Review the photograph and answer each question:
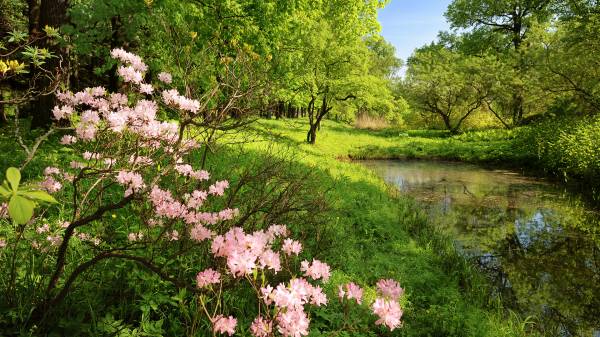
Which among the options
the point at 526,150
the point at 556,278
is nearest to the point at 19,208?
the point at 556,278

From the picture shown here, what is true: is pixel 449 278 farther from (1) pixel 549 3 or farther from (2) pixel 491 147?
(1) pixel 549 3

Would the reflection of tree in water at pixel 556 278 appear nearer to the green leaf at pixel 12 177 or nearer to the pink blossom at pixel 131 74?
the pink blossom at pixel 131 74

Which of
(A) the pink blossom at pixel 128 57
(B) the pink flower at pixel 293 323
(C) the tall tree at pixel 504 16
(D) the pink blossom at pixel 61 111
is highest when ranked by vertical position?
(C) the tall tree at pixel 504 16

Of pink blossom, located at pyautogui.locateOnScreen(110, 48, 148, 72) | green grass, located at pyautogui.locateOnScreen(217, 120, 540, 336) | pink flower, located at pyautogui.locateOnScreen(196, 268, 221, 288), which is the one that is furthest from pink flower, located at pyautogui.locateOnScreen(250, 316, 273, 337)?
green grass, located at pyautogui.locateOnScreen(217, 120, 540, 336)

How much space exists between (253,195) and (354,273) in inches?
76.2

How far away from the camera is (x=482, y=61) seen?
2875 cm

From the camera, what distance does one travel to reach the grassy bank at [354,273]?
336cm

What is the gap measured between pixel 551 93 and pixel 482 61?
11.4 metres

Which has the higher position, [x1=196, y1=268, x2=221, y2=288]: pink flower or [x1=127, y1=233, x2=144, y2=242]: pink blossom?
[x1=196, y1=268, x2=221, y2=288]: pink flower

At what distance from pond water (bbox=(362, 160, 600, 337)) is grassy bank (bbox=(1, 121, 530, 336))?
0.75 m

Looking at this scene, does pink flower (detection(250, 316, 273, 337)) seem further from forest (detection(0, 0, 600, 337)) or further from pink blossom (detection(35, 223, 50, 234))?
pink blossom (detection(35, 223, 50, 234))

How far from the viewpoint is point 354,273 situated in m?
5.70

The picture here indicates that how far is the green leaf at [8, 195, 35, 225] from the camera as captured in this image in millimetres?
1116

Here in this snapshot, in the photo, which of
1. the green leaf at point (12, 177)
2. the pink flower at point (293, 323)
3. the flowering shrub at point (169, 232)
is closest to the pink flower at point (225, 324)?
the flowering shrub at point (169, 232)
